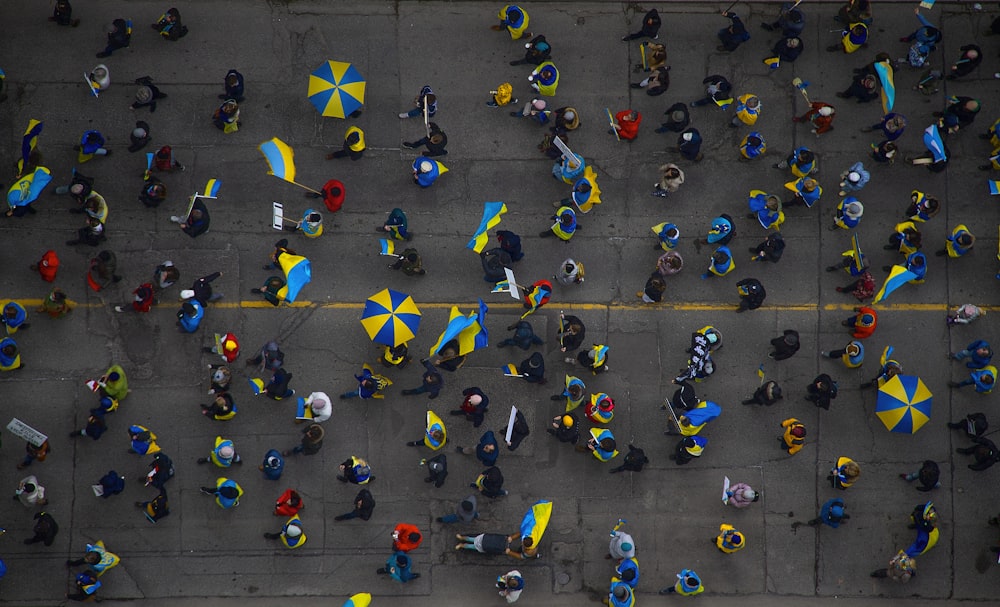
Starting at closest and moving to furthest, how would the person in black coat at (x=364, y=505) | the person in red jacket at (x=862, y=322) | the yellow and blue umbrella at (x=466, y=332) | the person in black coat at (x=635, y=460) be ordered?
the yellow and blue umbrella at (x=466, y=332) < the person in black coat at (x=364, y=505) < the person in black coat at (x=635, y=460) < the person in red jacket at (x=862, y=322)

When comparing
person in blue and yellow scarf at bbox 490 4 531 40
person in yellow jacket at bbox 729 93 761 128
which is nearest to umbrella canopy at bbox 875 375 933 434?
person in yellow jacket at bbox 729 93 761 128

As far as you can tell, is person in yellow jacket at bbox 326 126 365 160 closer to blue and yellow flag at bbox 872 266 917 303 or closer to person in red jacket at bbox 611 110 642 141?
person in red jacket at bbox 611 110 642 141

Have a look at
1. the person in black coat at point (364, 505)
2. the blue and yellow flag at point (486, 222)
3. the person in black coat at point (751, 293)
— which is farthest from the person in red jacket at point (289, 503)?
the person in black coat at point (751, 293)

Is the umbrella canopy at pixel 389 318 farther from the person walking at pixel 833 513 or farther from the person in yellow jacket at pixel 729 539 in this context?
the person walking at pixel 833 513

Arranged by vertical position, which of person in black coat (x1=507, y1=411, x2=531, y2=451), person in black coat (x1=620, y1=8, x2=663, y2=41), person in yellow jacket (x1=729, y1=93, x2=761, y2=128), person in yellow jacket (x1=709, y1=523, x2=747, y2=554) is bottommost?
person in yellow jacket (x1=709, y1=523, x2=747, y2=554)

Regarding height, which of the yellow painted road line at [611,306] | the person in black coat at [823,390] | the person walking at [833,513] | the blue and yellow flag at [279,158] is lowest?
the person walking at [833,513]

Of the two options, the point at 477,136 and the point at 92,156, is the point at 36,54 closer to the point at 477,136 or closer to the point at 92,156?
the point at 92,156
